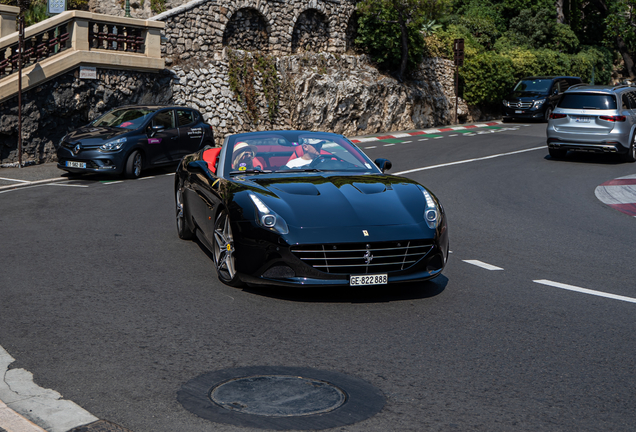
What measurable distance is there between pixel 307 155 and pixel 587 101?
40.4ft

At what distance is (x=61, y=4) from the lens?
22625 millimetres

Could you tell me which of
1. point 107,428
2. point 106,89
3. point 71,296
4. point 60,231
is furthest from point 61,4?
point 107,428

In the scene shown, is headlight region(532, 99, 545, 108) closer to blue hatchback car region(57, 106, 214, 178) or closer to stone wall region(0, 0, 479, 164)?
stone wall region(0, 0, 479, 164)

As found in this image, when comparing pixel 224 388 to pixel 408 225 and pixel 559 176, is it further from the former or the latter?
pixel 559 176

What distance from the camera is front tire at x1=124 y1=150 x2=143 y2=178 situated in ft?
52.3

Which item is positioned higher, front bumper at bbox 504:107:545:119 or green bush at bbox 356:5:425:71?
green bush at bbox 356:5:425:71

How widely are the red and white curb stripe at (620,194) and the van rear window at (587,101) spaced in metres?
2.59

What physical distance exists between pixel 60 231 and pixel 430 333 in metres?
5.95

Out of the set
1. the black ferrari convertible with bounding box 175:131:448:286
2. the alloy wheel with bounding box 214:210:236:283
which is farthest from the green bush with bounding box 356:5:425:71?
the alloy wheel with bounding box 214:210:236:283

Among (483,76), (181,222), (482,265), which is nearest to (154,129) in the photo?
(181,222)

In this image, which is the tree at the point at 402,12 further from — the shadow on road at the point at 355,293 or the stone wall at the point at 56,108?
the shadow on road at the point at 355,293

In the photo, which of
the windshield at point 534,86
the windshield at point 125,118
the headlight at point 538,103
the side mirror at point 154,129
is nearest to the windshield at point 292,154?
the side mirror at point 154,129

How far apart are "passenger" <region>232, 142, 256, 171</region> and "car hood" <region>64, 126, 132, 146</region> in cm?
884

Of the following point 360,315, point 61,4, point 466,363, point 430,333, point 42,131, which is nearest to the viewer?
point 466,363
